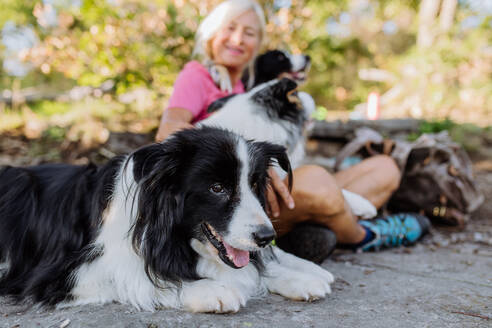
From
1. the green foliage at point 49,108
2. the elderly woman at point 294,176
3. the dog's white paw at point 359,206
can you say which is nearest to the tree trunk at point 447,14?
the elderly woman at point 294,176

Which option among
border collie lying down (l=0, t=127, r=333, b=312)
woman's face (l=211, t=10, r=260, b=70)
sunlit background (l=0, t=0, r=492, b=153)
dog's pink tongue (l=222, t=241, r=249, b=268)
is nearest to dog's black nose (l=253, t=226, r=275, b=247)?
border collie lying down (l=0, t=127, r=333, b=312)

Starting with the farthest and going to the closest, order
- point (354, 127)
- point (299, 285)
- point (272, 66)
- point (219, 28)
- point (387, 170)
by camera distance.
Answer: point (354, 127), point (272, 66), point (387, 170), point (219, 28), point (299, 285)

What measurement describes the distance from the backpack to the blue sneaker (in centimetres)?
44

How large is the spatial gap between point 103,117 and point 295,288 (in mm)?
5077

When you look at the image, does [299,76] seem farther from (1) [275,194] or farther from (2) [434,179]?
(1) [275,194]

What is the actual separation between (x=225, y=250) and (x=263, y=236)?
0.79 ft

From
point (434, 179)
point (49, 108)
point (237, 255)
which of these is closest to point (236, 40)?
point (237, 255)

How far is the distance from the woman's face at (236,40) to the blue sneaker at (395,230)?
1.66 meters

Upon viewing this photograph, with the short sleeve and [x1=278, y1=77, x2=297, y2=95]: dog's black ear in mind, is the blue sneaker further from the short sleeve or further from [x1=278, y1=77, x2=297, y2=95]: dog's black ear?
the short sleeve

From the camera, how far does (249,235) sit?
1.68 meters

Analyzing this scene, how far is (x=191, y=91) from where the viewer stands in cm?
294

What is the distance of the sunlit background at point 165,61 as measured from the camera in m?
5.02

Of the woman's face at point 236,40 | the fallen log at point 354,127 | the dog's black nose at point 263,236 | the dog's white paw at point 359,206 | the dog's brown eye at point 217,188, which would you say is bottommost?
the dog's white paw at point 359,206

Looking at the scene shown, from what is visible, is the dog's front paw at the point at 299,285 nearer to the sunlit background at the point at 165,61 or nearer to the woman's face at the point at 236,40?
the woman's face at the point at 236,40
